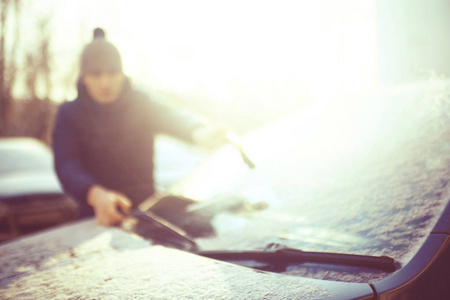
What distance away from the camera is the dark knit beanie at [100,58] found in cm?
251

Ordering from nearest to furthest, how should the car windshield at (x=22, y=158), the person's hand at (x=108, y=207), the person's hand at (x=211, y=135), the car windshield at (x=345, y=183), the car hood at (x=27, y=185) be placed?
1. the car windshield at (x=345, y=183)
2. the person's hand at (x=108, y=207)
3. the person's hand at (x=211, y=135)
4. the car hood at (x=27, y=185)
5. the car windshield at (x=22, y=158)

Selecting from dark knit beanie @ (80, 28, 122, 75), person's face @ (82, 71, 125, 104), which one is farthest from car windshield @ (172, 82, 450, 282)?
dark knit beanie @ (80, 28, 122, 75)

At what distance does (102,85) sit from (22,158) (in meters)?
3.68

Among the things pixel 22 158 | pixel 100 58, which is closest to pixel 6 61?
pixel 22 158

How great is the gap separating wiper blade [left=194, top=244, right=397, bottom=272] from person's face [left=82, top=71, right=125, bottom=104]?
1556 mm

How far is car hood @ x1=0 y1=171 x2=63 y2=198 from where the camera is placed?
3977 millimetres

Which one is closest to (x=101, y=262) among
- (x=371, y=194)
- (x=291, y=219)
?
(x=291, y=219)

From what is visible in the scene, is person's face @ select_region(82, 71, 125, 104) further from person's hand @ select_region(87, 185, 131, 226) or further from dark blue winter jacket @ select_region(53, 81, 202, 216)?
person's hand @ select_region(87, 185, 131, 226)

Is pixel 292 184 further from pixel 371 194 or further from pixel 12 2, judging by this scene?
pixel 12 2

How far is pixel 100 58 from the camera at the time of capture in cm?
254

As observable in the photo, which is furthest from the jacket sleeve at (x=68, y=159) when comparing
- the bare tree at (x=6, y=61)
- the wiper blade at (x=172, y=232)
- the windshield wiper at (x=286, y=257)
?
the bare tree at (x=6, y=61)

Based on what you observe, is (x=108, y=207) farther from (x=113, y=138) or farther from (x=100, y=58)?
(x=100, y=58)

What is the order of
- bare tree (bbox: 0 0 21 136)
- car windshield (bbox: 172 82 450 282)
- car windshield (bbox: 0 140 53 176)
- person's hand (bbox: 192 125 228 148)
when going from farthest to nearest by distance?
bare tree (bbox: 0 0 21 136)
car windshield (bbox: 0 140 53 176)
person's hand (bbox: 192 125 228 148)
car windshield (bbox: 172 82 450 282)

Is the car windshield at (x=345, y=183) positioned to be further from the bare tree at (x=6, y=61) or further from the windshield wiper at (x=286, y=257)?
the bare tree at (x=6, y=61)
